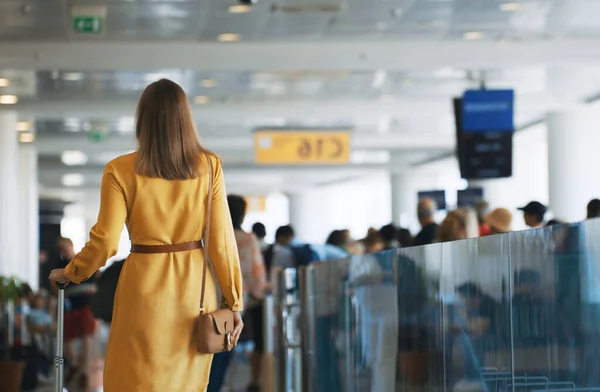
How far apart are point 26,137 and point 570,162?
11.2 metres

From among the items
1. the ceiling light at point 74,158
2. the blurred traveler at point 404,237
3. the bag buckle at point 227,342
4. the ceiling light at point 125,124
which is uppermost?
the ceiling light at point 125,124

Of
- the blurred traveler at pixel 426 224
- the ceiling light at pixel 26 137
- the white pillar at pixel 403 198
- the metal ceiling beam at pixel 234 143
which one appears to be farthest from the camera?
the white pillar at pixel 403 198

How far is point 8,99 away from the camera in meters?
17.9

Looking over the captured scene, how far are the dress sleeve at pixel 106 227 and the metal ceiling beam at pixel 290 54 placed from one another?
10061 mm

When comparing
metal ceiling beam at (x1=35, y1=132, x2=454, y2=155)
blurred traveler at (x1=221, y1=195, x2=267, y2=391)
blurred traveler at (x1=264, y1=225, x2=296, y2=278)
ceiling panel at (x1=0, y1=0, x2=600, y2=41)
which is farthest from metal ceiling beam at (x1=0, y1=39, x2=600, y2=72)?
metal ceiling beam at (x1=35, y1=132, x2=454, y2=155)

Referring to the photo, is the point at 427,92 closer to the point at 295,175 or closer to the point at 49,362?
the point at 49,362

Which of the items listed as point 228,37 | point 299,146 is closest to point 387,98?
point 299,146

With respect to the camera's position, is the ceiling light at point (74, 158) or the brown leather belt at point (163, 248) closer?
the brown leather belt at point (163, 248)

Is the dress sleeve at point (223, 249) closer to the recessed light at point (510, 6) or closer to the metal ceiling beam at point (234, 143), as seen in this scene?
the recessed light at point (510, 6)

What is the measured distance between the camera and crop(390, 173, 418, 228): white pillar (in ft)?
110

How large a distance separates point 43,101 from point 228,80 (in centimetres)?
357

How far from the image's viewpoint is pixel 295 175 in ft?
119

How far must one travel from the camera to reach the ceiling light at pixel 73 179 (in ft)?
108

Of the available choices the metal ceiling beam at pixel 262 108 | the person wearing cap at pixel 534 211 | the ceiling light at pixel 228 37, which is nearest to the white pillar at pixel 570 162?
the metal ceiling beam at pixel 262 108
